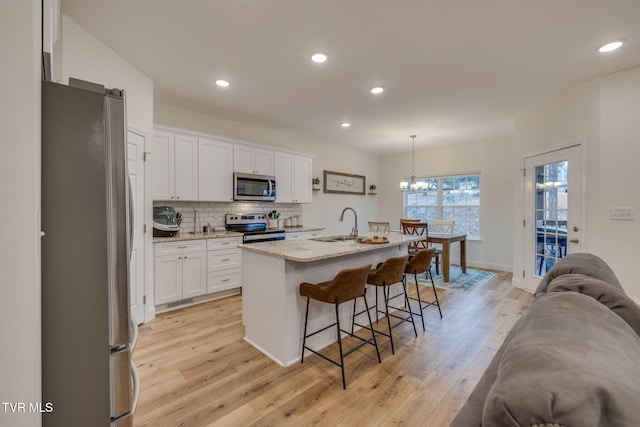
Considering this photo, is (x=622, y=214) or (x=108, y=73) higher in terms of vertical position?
(x=108, y=73)

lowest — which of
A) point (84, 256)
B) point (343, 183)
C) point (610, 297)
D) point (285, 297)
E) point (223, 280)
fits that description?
point (223, 280)

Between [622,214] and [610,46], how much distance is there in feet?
5.39

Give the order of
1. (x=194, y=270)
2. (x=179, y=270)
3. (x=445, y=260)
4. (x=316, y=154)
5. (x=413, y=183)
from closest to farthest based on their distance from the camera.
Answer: (x=179, y=270) → (x=194, y=270) → (x=445, y=260) → (x=413, y=183) → (x=316, y=154)

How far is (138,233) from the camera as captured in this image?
3.00m

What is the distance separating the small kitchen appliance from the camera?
3.40 metres

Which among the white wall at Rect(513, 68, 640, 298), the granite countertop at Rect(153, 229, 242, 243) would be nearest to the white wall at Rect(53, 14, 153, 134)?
the granite countertop at Rect(153, 229, 242, 243)

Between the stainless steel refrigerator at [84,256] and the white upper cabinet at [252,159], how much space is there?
3236 mm

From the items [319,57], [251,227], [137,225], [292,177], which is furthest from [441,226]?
[137,225]

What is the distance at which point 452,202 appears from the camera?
6.21m

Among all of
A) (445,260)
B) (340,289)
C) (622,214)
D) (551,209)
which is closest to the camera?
(340,289)

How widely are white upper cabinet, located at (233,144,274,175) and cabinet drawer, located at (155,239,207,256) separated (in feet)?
4.04

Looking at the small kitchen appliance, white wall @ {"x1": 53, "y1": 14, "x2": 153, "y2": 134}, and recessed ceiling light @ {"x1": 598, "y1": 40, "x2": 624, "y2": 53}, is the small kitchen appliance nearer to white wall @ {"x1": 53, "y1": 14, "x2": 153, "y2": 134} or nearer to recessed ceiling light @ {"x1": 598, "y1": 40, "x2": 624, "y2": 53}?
white wall @ {"x1": 53, "y1": 14, "x2": 153, "y2": 134}
